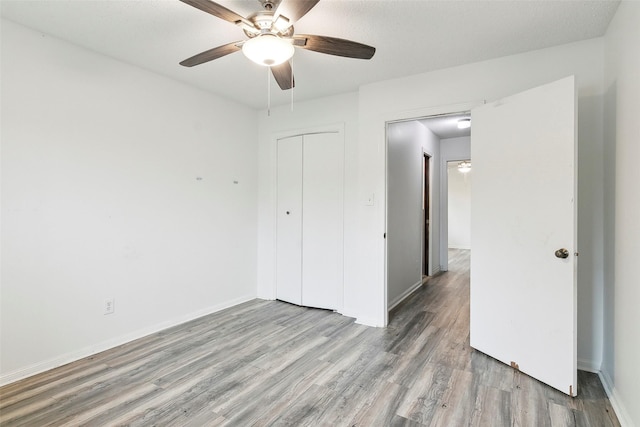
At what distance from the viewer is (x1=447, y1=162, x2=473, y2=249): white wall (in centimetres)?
921

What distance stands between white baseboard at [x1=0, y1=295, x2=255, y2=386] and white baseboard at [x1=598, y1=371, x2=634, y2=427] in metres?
3.39

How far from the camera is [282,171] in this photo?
13.4ft

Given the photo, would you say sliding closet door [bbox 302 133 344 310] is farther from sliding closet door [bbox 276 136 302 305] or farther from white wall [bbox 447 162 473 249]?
white wall [bbox 447 162 473 249]

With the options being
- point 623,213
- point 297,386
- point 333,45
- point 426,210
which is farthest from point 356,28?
point 426,210

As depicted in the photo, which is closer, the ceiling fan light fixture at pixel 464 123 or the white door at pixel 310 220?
the white door at pixel 310 220

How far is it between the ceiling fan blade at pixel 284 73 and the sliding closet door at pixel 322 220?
4.10 feet

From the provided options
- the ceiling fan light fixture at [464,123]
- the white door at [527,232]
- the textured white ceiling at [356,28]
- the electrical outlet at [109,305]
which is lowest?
the electrical outlet at [109,305]

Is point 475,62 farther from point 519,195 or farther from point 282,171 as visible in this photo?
point 282,171

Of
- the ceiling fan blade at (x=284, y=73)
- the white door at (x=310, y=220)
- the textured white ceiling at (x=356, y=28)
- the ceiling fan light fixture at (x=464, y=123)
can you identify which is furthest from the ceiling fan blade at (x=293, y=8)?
the ceiling fan light fixture at (x=464, y=123)

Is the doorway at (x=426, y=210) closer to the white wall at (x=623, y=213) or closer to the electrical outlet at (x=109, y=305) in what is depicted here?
the white wall at (x=623, y=213)

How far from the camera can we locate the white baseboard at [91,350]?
221 cm

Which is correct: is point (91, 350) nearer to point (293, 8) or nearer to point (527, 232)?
point (293, 8)

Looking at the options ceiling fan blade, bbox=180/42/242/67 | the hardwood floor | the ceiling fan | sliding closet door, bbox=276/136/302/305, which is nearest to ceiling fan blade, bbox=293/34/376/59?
the ceiling fan

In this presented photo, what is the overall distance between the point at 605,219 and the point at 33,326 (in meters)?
4.07
